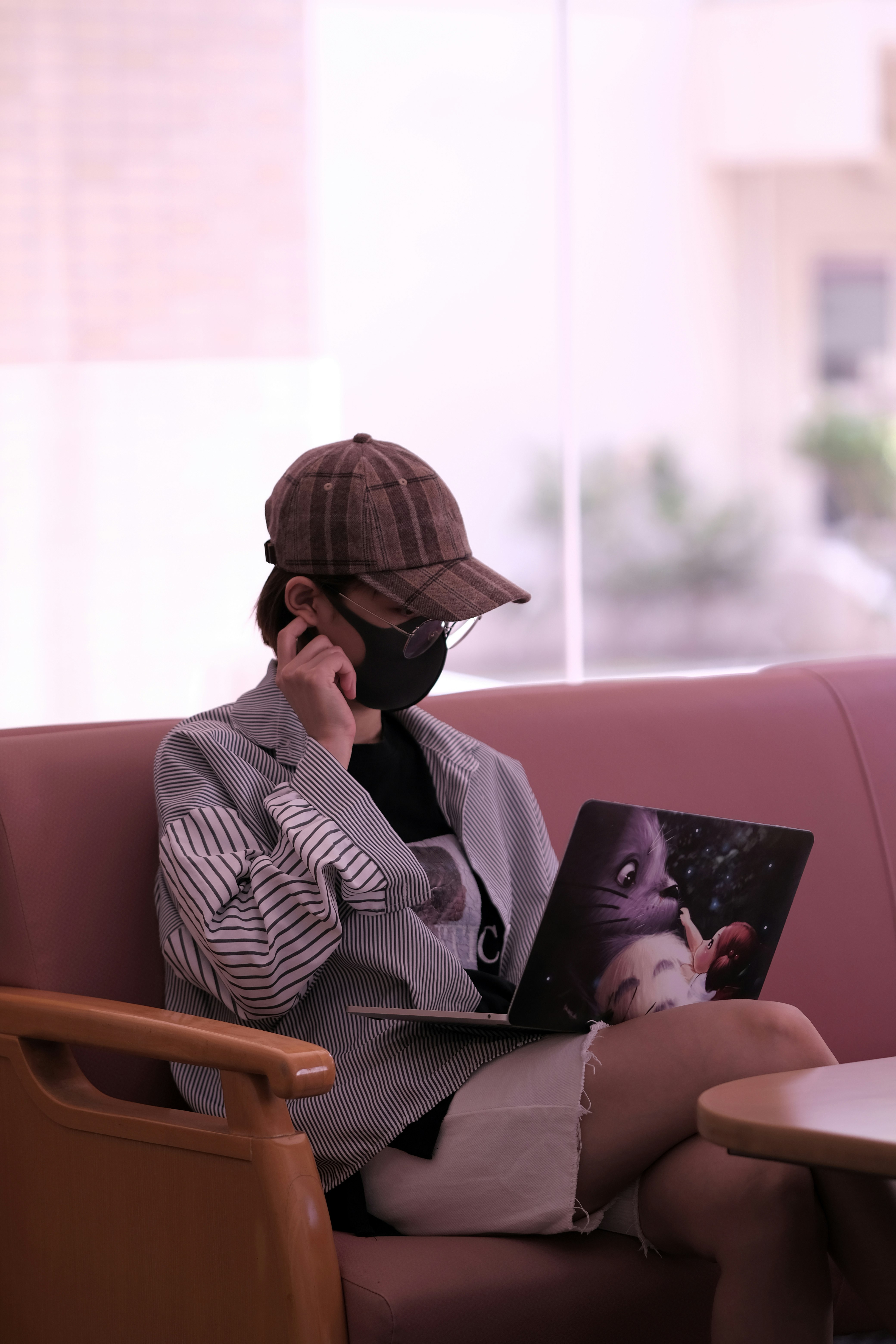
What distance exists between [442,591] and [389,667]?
0.10 metres

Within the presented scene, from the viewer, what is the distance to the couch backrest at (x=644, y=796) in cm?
163

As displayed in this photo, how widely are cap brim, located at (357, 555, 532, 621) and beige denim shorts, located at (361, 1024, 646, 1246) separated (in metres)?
0.46

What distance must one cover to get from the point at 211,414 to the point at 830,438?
365cm

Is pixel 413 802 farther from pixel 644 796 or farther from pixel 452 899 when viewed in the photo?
pixel 644 796

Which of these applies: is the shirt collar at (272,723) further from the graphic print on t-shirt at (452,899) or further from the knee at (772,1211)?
the knee at (772,1211)

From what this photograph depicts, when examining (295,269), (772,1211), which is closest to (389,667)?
(772,1211)

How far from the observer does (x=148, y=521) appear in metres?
2.93

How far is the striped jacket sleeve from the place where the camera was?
1.40 meters

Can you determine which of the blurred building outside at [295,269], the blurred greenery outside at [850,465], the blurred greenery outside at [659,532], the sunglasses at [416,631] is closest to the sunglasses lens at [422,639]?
the sunglasses at [416,631]

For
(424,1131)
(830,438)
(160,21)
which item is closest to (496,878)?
(424,1131)

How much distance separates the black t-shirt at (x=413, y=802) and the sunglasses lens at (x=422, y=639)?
14cm

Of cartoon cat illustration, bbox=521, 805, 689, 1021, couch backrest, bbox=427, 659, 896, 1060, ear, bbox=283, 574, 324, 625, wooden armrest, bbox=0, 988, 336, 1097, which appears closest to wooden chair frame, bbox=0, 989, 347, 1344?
wooden armrest, bbox=0, 988, 336, 1097

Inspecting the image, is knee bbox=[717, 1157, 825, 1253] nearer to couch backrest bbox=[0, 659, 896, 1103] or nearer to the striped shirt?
the striped shirt

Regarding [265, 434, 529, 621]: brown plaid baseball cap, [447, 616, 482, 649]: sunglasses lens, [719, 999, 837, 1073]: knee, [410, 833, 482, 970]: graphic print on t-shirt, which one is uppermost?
[265, 434, 529, 621]: brown plaid baseball cap
